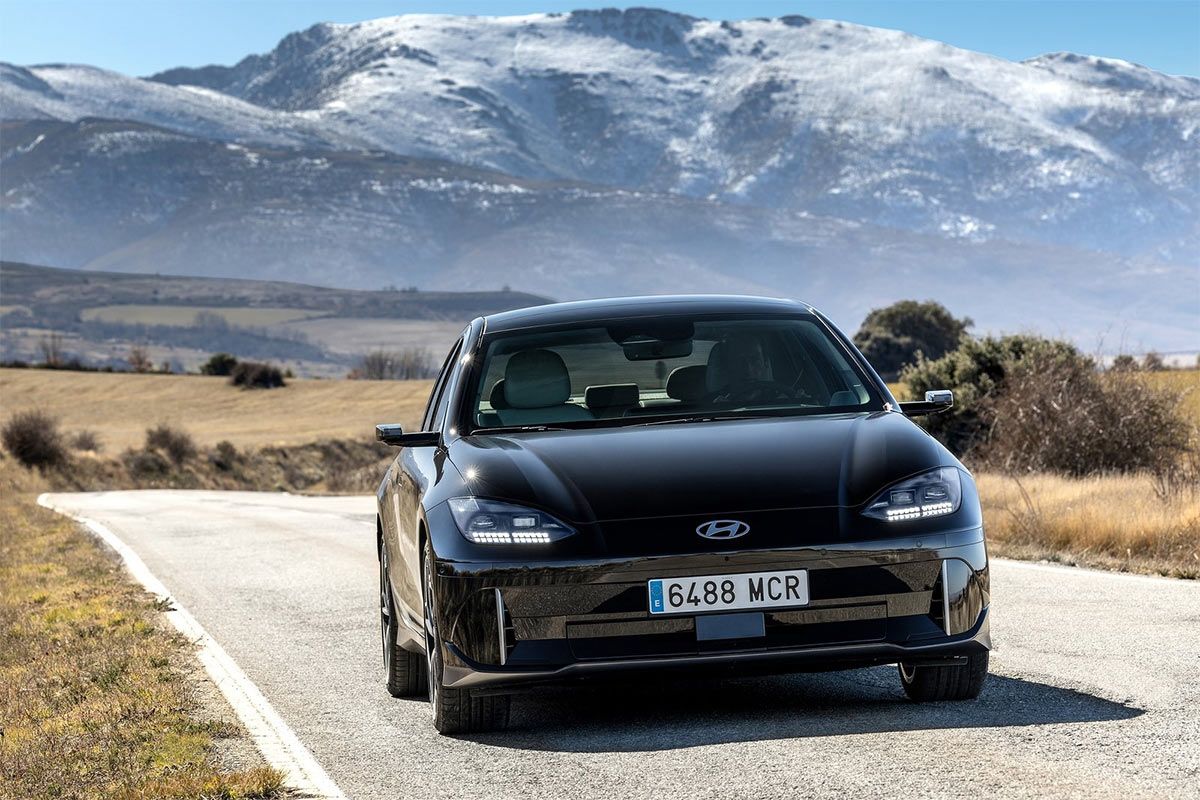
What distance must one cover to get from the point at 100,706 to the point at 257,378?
107625mm

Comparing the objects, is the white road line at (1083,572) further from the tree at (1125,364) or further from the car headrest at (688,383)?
the tree at (1125,364)

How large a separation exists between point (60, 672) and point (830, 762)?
5152 millimetres

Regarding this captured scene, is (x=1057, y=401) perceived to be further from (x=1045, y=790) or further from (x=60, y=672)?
(x=1045, y=790)

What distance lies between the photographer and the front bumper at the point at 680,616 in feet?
20.6

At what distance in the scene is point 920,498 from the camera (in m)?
6.51

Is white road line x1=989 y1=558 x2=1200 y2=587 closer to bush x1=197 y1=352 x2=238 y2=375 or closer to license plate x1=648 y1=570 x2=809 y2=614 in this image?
license plate x1=648 y1=570 x2=809 y2=614

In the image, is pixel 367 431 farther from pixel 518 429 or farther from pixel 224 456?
pixel 518 429

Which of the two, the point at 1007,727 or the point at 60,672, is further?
the point at 60,672

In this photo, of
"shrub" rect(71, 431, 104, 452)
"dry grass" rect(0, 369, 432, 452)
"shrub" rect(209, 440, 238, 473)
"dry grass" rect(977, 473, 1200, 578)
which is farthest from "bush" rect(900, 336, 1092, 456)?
"dry grass" rect(0, 369, 432, 452)

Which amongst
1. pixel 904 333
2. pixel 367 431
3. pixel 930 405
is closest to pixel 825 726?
pixel 930 405

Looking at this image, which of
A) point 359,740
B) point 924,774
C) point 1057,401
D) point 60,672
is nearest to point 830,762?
point 924,774

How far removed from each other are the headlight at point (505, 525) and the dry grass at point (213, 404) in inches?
3060

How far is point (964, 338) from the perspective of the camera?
110 feet

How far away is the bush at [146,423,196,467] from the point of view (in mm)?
76000
